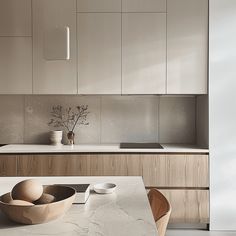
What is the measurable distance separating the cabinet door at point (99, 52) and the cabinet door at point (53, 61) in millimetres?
82

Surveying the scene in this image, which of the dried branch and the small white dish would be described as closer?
the small white dish

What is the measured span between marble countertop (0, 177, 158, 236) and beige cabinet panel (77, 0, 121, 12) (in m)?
2.23

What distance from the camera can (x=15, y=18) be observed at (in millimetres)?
3338

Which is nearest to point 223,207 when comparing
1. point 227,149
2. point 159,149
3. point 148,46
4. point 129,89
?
point 227,149

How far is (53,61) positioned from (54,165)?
105cm

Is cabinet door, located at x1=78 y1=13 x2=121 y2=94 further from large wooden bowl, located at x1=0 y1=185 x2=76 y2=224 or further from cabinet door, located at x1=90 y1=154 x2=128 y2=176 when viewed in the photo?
large wooden bowl, located at x1=0 y1=185 x2=76 y2=224

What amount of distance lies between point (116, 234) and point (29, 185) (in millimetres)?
390

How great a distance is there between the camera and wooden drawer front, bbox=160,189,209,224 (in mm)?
3221

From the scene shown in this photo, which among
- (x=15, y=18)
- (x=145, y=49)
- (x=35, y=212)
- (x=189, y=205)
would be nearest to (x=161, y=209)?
(x=35, y=212)

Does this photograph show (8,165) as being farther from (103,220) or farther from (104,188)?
(103,220)

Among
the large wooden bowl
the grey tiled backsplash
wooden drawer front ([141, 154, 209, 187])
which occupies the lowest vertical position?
wooden drawer front ([141, 154, 209, 187])

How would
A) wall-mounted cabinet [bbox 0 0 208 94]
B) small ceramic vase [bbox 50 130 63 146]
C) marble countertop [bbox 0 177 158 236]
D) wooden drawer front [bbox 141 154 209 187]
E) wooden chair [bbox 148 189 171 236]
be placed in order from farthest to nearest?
1. small ceramic vase [bbox 50 130 63 146]
2. wall-mounted cabinet [bbox 0 0 208 94]
3. wooden drawer front [bbox 141 154 209 187]
4. wooden chair [bbox 148 189 171 236]
5. marble countertop [bbox 0 177 158 236]

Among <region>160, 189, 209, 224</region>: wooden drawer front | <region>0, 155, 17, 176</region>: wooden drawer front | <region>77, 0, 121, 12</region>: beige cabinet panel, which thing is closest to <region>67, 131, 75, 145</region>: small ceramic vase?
<region>0, 155, 17, 176</region>: wooden drawer front

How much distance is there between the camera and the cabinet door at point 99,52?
10.9ft
